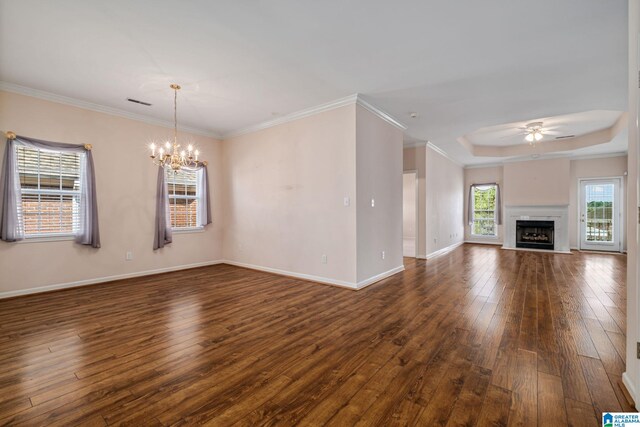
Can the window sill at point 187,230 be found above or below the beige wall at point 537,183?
below

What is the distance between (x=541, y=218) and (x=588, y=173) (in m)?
1.82

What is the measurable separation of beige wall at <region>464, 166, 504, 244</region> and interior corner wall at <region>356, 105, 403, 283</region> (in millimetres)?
5999

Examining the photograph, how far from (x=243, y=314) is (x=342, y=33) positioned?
10.4 feet

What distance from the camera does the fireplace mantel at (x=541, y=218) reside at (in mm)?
7961

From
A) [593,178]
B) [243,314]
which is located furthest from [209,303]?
[593,178]

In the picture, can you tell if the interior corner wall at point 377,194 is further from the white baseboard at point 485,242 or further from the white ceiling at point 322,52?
the white baseboard at point 485,242

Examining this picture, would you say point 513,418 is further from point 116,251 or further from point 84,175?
point 84,175

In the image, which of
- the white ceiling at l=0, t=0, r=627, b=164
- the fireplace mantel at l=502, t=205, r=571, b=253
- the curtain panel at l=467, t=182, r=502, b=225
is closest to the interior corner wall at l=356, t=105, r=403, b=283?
the white ceiling at l=0, t=0, r=627, b=164

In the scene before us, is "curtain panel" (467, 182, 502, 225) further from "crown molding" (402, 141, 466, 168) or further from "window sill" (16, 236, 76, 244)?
"window sill" (16, 236, 76, 244)

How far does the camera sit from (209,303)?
3.57m

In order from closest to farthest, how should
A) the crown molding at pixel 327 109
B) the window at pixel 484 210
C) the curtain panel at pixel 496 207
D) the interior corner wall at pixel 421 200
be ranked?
the crown molding at pixel 327 109 → the interior corner wall at pixel 421 200 → the curtain panel at pixel 496 207 → the window at pixel 484 210

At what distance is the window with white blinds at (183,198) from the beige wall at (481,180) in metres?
9.03

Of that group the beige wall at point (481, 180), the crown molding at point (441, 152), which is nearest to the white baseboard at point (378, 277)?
the crown molding at point (441, 152)

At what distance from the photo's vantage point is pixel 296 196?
4.95 meters
